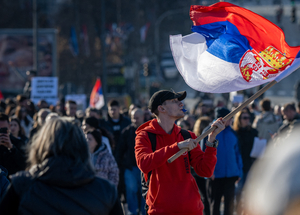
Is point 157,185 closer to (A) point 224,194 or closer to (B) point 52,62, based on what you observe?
(A) point 224,194

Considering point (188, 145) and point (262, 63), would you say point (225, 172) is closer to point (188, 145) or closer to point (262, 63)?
point (262, 63)

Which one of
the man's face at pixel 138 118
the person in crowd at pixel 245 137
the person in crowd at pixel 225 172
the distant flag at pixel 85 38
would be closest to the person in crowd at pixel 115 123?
the man's face at pixel 138 118

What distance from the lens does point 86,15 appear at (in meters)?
43.8

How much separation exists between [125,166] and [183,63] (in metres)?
3.50

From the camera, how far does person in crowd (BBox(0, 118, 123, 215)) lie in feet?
9.07

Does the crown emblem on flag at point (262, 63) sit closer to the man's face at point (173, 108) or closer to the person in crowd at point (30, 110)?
the man's face at point (173, 108)

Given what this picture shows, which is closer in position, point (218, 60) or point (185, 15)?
point (218, 60)

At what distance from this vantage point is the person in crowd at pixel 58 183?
109 inches

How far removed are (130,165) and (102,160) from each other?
88.9 inches

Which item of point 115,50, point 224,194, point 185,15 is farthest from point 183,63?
point 185,15

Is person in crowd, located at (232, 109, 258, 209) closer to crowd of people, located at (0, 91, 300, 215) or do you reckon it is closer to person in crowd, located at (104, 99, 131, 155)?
crowd of people, located at (0, 91, 300, 215)

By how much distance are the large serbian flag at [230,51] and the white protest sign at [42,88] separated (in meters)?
10.4

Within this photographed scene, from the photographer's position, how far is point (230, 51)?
526 cm

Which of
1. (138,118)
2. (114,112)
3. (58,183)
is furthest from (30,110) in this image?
(58,183)
